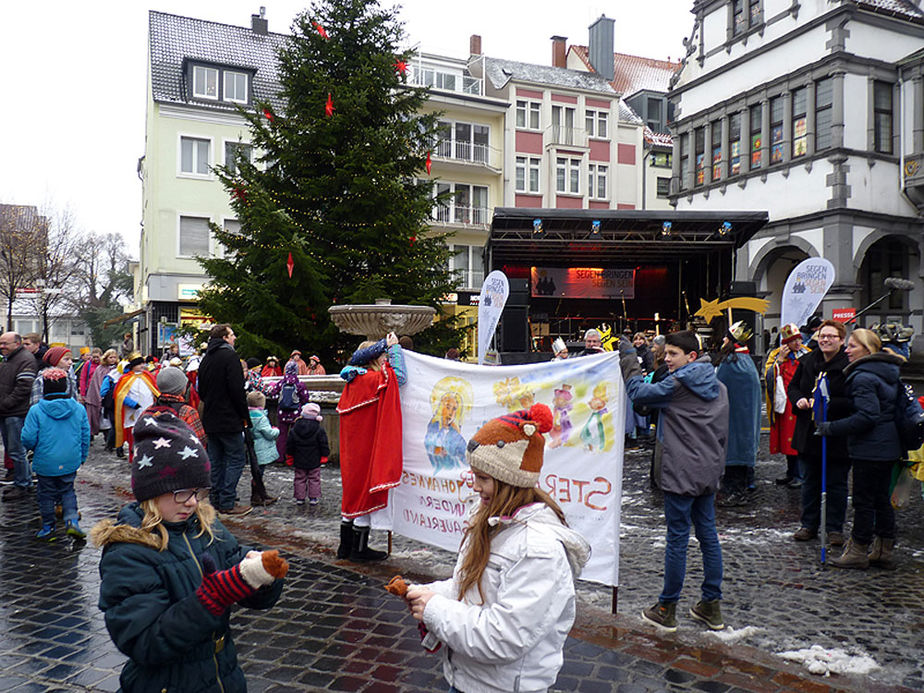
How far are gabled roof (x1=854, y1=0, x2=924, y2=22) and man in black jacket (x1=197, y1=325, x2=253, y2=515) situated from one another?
27.1 meters

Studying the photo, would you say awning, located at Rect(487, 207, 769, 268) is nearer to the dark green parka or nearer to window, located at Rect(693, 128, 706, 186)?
window, located at Rect(693, 128, 706, 186)

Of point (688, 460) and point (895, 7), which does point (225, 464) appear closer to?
point (688, 460)

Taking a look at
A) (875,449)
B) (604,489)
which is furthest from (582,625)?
(875,449)

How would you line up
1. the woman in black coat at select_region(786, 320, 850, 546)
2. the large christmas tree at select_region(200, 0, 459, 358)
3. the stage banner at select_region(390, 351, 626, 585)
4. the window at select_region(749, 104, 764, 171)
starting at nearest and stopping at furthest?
the stage banner at select_region(390, 351, 626, 585)
the woman in black coat at select_region(786, 320, 850, 546)
the large christmas tree at select_region(200, 0, 459, 358)
the window at select_region(749, 104, 764, 171)

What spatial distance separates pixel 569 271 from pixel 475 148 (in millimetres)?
13856

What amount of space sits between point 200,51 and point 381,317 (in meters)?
29.0

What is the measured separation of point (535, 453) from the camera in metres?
2.49

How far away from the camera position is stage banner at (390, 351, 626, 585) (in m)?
5.09

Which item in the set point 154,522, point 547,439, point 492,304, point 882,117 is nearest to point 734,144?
point 882,117

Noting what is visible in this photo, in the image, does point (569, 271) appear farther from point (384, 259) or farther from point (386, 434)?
point (386, 434)

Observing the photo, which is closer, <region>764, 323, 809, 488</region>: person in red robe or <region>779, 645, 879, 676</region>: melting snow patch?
<region>779, 645, 879, 676</region>: melting snow patch

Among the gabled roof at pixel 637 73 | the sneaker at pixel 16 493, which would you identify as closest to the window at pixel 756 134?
the gabled roof at pixel 637 73

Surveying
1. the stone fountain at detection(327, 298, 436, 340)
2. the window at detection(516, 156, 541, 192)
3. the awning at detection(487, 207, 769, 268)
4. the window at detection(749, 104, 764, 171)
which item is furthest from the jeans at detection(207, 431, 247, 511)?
the window at detection(516, 156, 541, 192)

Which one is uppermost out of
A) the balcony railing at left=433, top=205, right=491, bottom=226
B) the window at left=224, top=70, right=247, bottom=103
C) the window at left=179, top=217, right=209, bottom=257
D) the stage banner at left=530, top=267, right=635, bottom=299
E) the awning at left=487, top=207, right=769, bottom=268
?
the window at left=224, top=70, right=247, bottom=103
